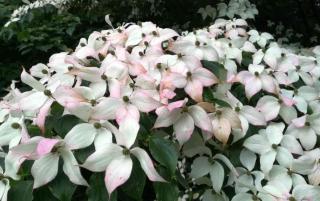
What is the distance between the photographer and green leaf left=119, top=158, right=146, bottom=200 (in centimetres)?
→ 93

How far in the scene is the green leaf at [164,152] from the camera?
3.18ft

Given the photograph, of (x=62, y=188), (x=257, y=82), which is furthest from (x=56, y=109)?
(x=257, y=82)

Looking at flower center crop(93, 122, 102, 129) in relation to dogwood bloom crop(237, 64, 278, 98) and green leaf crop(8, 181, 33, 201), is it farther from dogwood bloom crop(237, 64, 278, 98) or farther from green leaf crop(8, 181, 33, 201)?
dogwood bloom crop(237, 64, 278, 98)

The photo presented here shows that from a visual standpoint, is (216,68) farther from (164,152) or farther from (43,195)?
(43,195)

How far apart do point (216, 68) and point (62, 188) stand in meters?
0.53

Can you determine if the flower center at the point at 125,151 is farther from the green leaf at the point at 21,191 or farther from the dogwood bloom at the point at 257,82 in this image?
the dogwood bloom at the point at 257,82

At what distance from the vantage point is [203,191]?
1164 millimetres

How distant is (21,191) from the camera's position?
36.6 inches

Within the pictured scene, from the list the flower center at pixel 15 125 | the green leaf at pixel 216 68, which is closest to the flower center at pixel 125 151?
the flower center at pixel 15 125

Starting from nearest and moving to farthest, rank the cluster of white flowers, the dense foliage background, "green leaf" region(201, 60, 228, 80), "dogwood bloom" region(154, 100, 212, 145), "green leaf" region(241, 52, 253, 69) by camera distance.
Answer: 1. "dogwood bloom" region(154, 100, 212, 145)
2. "green leaf" region(201, 60, 228, 80)
3. "green leaf" region(241, 52, 253, 69)
4. the dense foliage background
5. the cluster of white flowers

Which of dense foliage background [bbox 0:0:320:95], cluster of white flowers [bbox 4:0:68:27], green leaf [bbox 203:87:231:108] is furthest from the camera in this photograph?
cluster of white flowers [bbox 4:0:68:27]

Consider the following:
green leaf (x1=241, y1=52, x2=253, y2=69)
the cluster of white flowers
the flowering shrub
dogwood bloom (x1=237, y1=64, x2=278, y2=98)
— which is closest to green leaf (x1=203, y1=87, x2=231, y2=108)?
the flowering shrub

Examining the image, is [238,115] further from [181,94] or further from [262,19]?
[262,19]

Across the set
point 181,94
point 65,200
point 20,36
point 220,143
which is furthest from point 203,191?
point 20,36
